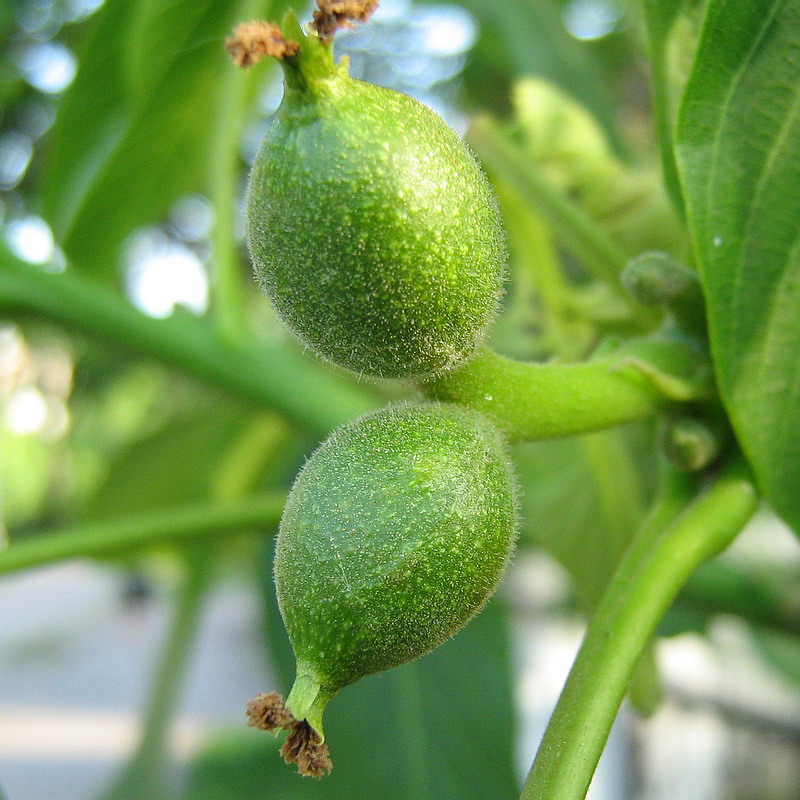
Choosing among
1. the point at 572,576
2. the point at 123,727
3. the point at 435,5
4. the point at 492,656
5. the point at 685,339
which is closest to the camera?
the point at 685,339

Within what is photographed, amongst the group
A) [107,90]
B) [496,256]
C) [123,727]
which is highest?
[496,256]

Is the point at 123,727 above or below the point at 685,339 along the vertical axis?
below

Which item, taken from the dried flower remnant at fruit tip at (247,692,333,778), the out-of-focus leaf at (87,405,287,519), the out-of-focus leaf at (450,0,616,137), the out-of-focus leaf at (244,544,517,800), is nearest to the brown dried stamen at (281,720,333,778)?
the dried flower remnant at fruit tip at (247,692,333,778)

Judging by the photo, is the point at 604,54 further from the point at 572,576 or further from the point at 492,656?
the point at 572,576

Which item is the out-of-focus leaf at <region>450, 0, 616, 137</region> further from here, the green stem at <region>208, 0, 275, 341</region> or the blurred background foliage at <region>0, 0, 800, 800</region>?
the green stem at <region>208, 0, 275, 341</region>

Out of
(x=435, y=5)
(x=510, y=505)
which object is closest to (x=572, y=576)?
(x=510, y=505)

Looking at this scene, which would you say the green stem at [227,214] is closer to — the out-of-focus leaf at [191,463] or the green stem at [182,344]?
the green stem at [182,344]
